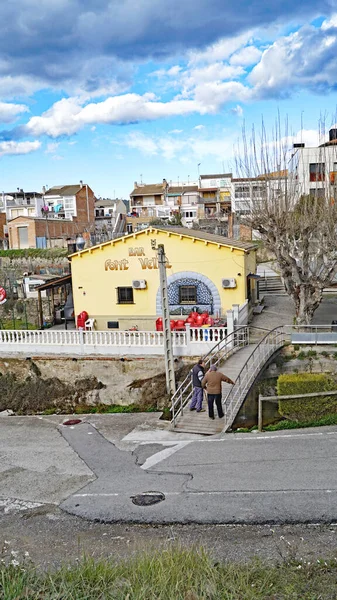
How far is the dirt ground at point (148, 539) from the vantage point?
7.46 m

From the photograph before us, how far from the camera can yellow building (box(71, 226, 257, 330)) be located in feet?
73.3

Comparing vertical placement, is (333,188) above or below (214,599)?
above

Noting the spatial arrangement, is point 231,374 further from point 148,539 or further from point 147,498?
point 148,539

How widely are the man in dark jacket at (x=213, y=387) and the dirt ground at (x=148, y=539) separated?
472 centimetres

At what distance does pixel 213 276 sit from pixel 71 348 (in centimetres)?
738

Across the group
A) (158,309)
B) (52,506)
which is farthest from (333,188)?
(52,506)

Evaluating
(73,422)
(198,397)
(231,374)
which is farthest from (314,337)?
(73,422)

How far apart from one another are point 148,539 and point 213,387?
17.0 ft

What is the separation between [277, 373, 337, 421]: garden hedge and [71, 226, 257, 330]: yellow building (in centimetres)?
829

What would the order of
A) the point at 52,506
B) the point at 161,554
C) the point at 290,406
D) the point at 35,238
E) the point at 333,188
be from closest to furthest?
the point at 161,554
the point at 52,506
the point at 290,406
the point at 333,188
the point at 35,238

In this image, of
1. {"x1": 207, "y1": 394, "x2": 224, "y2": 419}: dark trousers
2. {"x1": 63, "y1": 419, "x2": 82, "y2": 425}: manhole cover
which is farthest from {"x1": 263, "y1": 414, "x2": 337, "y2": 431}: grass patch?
{"x1": 63, "y1": 419, "x2": 82, "y2": 425}: manhole cover

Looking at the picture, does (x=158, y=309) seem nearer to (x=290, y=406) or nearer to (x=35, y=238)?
(x=290, y=406)

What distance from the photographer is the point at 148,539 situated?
321 inches

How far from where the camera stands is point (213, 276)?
73.8ft
